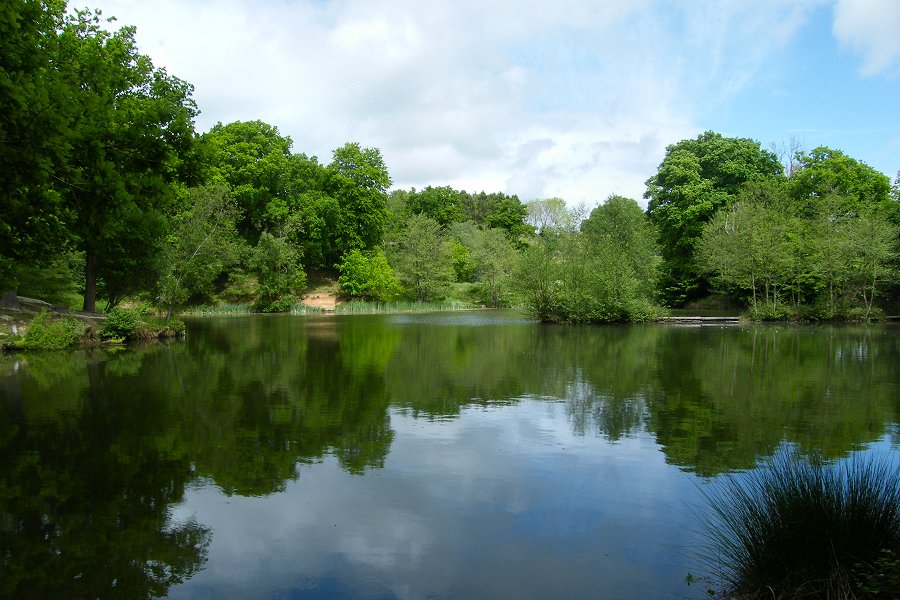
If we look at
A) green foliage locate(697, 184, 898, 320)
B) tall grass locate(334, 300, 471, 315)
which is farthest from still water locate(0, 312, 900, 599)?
tall grass locate(334, 300, 471, 315)

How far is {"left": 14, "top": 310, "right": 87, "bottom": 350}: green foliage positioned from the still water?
2973 mm

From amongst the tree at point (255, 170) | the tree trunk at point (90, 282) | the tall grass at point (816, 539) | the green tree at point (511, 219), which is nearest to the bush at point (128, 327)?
the tree trunk at point (90, 282)

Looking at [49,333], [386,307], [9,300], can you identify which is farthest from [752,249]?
[9,300]

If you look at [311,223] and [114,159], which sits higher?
[311,223]

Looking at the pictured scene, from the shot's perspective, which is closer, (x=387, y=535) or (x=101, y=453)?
(x=387, y=535)

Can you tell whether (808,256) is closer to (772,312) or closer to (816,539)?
(772,312)

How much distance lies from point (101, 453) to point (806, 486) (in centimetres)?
879

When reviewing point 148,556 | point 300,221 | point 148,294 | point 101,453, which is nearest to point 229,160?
point 300,221

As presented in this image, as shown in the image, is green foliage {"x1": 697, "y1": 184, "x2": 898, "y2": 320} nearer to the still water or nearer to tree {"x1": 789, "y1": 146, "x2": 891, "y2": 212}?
tree {"x1": 789, "y1": 146, "x2": 891, "y2": 212}

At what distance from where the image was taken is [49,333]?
20.8 metres

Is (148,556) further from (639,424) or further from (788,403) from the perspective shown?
(788,403)

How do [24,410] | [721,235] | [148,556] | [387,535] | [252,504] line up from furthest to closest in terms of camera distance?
[721,235]
[24,410]
[252,504]
[387,535]
[148,556]

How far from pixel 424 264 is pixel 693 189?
23993 millimetres

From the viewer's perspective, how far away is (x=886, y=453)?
8617 millimetres
